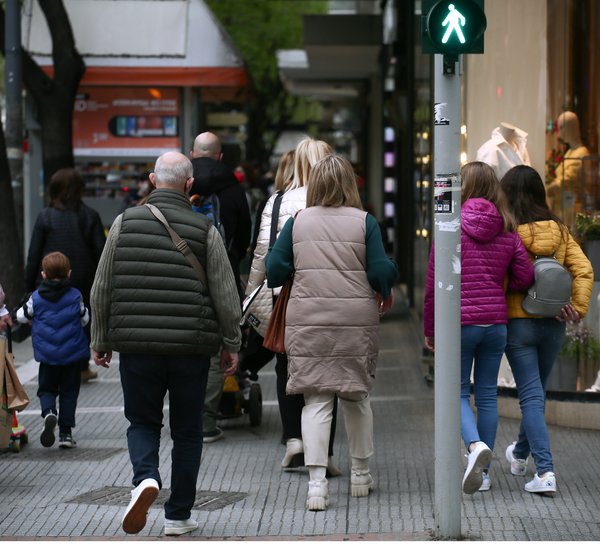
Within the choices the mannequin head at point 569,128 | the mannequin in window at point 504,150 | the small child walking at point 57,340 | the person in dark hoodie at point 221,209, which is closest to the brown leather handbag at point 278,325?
the person in dark hoodie at point 221,209

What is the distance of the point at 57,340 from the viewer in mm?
8445

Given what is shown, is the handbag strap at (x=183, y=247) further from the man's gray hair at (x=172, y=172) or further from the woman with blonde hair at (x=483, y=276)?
the woman with blonde hair at (x=483, y=276)

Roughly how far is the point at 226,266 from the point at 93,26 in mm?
12144

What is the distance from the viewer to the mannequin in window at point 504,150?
9055 mm

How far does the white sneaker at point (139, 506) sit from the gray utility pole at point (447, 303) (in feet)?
4.45

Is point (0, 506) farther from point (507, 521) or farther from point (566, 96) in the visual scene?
point (566, 96)

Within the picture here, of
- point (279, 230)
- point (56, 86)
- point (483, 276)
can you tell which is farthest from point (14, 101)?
point (483, 276)

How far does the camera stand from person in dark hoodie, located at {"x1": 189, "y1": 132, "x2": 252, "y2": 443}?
8547 mm

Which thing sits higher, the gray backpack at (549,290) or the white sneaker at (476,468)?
the gray backpack at (549,290)

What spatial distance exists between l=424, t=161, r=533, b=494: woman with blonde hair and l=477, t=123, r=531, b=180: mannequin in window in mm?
2023

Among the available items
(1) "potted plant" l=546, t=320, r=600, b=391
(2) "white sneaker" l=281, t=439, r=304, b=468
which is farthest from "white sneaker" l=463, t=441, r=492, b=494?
(1) "potted plant" l=546, t=320, r=600, b=391

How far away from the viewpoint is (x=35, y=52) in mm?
17094

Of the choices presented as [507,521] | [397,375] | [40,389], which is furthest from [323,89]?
[507,521]

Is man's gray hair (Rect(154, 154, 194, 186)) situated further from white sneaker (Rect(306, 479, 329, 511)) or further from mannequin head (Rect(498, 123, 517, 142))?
mannequin head (Rect(498, 123, 517, 142))
